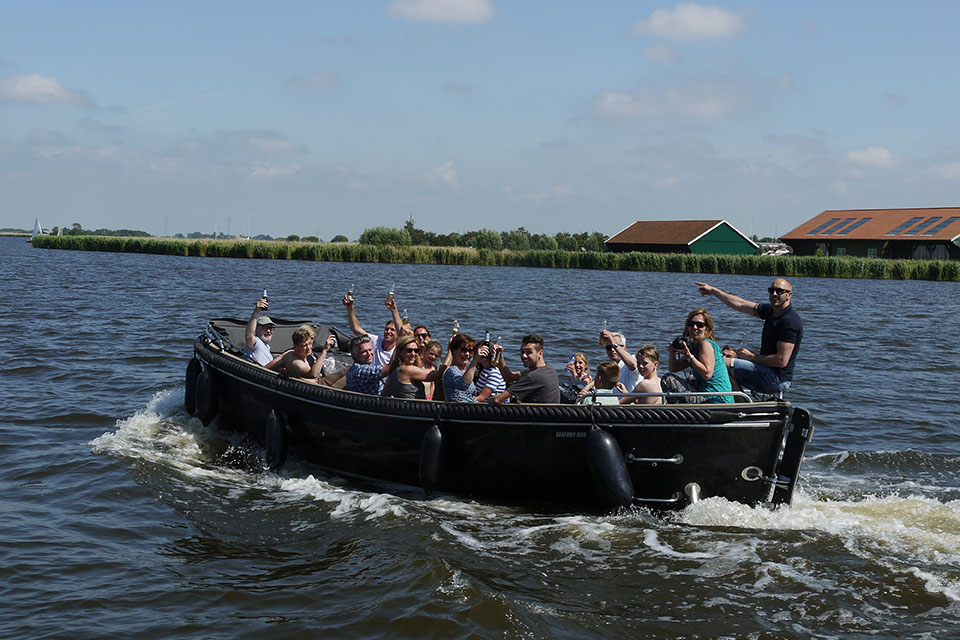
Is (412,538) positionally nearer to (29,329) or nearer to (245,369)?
(245,369)

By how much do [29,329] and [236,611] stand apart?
1503cm

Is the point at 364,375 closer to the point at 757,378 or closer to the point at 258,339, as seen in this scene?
the point at 258,339

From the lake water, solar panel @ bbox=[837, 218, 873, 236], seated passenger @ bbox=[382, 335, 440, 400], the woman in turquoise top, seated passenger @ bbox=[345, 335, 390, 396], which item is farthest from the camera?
solar panel @ bbox=[837, 218, 873, 236]

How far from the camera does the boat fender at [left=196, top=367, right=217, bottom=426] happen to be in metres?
10.3

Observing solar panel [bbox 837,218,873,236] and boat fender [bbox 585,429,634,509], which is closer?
boat fender [bbox 585,429,634,509]

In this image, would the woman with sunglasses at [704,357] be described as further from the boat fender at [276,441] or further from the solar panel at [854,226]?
the solar panel at [854,226]

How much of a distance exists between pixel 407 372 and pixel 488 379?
711 mm

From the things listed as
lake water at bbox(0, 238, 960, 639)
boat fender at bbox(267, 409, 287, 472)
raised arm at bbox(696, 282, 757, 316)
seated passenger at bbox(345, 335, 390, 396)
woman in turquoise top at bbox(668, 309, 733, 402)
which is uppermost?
raised arm at bbox(696, 282, 757, 316)

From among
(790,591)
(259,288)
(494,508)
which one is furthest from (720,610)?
(259,288)

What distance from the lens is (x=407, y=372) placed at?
26.0 ft

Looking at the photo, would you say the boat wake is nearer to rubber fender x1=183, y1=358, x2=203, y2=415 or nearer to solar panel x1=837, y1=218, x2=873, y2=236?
rubber fender x1=183, y1=358, x2=203, y2=415

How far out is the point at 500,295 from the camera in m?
32.5

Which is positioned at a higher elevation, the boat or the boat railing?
the boat railing

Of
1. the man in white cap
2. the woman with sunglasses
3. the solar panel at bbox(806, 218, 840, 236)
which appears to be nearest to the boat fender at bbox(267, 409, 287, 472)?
the man in white cap
